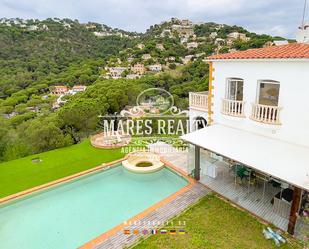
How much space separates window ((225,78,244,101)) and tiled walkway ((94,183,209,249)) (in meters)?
6.86

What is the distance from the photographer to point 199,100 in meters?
18.0

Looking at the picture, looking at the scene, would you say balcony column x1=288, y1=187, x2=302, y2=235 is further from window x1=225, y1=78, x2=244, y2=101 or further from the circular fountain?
the circular fountain

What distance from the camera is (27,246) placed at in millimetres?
10539

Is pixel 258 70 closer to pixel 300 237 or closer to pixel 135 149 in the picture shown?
pixel 300 237

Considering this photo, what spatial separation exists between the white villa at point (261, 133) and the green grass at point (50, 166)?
997 centimetres

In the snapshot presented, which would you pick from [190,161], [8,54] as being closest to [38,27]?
[8,54]

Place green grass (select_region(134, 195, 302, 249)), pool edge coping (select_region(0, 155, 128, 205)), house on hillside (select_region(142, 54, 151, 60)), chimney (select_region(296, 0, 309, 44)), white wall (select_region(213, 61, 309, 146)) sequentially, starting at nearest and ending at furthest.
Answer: green grass (select_region(134, 195, 302, 249)) → white wall (select_region(213, 61, 309, 146)) → pool edge coping (select_region(0, 155, 128, 205)) → chimney (select_region(296, 0, 309, 44)) → house on hillside (select_region(142, 54, 151, 60))

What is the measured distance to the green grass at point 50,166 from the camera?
16.0 meters

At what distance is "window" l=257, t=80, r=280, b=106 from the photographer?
13.1m

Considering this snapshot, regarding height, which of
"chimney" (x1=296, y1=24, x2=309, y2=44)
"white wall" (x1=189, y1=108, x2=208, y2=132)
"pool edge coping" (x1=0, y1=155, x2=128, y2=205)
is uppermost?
"chimney" (x1=296, y1=24, x2=309, y2=44)

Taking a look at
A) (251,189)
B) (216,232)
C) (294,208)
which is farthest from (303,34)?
(216,232)

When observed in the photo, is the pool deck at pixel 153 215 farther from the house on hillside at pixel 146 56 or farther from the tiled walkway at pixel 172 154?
the house on hillside at pixel 146 56

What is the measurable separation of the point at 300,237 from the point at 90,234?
10.4m

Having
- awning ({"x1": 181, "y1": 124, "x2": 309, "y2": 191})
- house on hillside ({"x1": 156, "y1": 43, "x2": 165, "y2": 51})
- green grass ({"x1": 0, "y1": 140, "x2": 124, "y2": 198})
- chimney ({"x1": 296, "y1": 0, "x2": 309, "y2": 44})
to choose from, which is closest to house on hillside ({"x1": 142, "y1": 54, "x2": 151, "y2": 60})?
house on hillside ({"x1": 156, "y1": 43, "x2": 165, "y2": 51})
